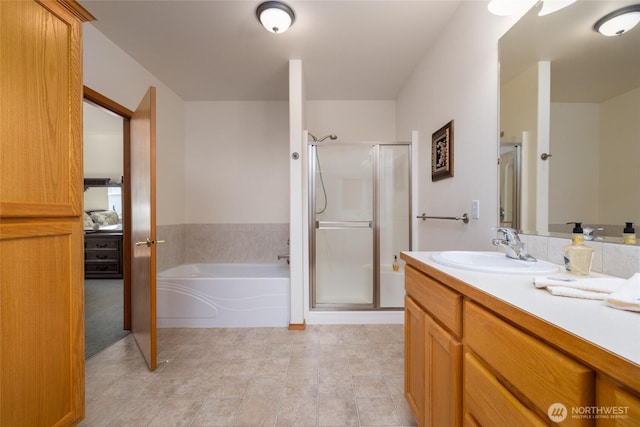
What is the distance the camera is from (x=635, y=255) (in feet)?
2.39

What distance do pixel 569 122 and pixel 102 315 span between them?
402 cm

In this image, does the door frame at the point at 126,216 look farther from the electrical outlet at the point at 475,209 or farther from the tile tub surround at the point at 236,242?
the electrical outlet at the point at 475,209

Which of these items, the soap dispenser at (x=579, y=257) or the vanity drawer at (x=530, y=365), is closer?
the vanity drawer at (x=530, y=365)

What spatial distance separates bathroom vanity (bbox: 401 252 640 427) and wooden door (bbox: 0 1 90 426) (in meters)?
1.57

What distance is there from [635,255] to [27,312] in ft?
7.00

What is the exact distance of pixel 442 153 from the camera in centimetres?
188

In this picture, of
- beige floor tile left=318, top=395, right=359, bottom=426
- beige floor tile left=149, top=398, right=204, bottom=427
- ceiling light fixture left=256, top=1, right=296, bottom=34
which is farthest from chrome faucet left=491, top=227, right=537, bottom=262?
ceiling light fixture left=256, top=1, right=296, bottom=34

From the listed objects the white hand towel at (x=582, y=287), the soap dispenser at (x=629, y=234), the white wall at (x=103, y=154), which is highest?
the white wall at (x=103, y=154)

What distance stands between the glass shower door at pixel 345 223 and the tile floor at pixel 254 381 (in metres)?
0.54

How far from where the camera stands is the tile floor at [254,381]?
129 centimetres

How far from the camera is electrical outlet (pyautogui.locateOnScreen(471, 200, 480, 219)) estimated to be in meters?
1.45

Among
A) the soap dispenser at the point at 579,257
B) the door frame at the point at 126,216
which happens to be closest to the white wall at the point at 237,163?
the door frame at the point at 126,216

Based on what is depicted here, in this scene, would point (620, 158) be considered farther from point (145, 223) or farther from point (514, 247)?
point (145, 223)

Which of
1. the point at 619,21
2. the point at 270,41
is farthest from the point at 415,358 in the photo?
the point at 270,41
